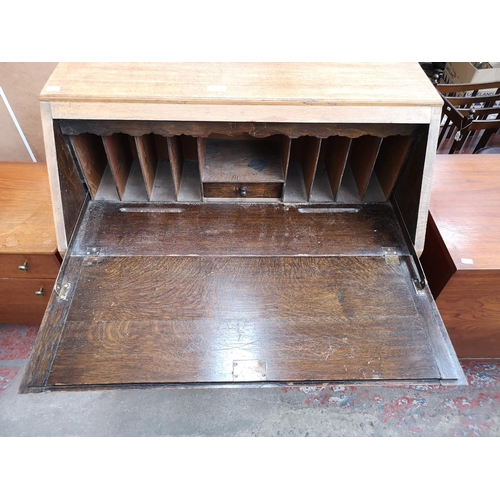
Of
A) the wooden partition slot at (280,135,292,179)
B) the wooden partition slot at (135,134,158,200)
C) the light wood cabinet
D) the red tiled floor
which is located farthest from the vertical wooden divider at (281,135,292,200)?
the red tiled floor

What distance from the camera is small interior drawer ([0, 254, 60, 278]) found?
5.03ft

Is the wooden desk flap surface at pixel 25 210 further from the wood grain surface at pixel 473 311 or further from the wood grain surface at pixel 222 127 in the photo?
the wood grain surface at pixel 473 311

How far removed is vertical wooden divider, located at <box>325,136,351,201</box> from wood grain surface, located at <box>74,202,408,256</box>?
95 millimetres

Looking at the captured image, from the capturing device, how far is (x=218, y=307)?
3.82 ft

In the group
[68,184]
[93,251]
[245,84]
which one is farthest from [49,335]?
[245,84]

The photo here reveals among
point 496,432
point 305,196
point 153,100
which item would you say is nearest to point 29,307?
point 153,100

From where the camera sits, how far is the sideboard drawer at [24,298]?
5.41 ft

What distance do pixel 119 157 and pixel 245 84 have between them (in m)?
0.54

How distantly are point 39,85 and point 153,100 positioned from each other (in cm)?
109

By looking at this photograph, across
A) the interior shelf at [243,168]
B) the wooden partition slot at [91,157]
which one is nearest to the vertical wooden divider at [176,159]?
the interior shelf at [243,168]

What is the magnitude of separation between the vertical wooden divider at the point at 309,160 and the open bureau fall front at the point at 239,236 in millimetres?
11

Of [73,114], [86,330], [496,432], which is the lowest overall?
[496,432]
